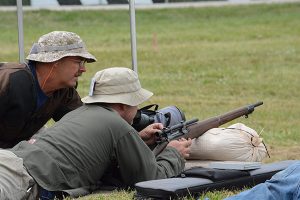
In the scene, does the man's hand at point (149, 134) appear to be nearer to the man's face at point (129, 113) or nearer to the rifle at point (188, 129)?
the rifle at point (188, 129)

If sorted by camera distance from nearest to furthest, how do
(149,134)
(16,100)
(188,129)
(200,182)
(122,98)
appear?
(200,182), (122,98), (16,100), (149,134), (188,129)

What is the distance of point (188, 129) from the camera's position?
6906 millimetres

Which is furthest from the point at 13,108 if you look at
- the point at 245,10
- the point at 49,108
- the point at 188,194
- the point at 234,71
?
the point at 245,10

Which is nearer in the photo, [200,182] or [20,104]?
[200,182]

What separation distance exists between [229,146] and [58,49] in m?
1.53

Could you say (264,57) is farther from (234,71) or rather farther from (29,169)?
(29,169)

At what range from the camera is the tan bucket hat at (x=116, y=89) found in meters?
5.89

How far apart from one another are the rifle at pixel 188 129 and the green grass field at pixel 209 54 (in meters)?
0.75

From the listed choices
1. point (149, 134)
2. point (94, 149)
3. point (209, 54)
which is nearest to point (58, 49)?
point (149, 134)

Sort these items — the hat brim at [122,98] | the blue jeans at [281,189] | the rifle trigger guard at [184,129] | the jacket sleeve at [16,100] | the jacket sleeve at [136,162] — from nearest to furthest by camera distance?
the blue jeans at [281,189] → the jacket sleeve at [136,162] → the hat brim at [122,98] → the jacket sleeve at [16,100] → the rifle trigger guard at [184,129]

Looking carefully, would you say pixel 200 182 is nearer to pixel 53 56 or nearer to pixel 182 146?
pixel 182 146

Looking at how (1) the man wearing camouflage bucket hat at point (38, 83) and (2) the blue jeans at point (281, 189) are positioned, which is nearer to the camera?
(2) the blue jeans at point (281, 189)

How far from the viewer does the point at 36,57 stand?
21.0 feet

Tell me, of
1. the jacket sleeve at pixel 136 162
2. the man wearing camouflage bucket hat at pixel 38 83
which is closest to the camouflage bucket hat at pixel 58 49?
the man wearing camouflage bucket hat at pixel 38 83
